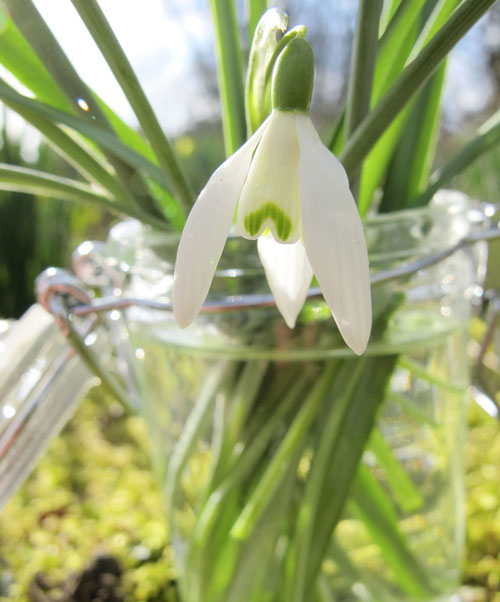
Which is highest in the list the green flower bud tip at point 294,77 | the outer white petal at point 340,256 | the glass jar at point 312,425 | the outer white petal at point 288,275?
the green flower bud tip at point 294,77

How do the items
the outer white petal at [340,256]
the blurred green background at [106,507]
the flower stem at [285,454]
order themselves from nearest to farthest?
the outer white petal at [340,256] < the flower stem at [285,454] < the blurred green background at [106,507]

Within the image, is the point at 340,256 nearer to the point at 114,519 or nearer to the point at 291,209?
the point at 291,209

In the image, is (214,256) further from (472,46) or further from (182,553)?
(472,46)

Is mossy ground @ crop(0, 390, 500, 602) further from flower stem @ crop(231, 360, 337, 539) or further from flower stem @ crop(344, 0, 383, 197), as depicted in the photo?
flower stem @ crop(344, 0, 383, 197)

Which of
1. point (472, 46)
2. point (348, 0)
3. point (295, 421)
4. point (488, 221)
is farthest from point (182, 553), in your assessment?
point (472, 46)

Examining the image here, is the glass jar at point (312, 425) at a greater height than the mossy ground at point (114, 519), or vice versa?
the glass jar at point (312, 425)

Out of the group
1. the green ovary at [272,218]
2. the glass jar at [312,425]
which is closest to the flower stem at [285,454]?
the glass jar at [312,425]

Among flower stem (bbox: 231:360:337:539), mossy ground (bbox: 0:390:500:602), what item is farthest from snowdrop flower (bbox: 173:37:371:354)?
mossy ground (bbox: 0:390:500:602)

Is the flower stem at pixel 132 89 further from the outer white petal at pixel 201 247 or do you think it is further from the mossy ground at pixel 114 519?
the mossy ground at pixel 114 519

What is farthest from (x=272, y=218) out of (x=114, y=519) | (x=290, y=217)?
(x=114, y=519)
